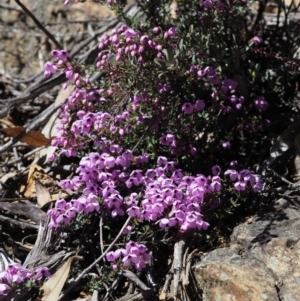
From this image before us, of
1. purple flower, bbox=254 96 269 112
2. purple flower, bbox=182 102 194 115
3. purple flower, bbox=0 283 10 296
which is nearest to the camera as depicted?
purple flower, bbox=0 283 10 296

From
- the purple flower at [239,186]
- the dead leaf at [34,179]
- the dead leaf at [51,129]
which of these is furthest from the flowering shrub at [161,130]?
the dead leaf at [51,129]

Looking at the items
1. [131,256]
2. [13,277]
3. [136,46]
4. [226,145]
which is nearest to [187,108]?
[226,145]

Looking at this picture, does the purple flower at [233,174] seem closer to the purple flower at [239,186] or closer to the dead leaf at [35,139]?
the purple flower at [239,186]

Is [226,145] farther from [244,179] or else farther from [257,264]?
[257,264]

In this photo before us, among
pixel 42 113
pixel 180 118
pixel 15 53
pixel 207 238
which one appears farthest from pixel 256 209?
pixel 15 53

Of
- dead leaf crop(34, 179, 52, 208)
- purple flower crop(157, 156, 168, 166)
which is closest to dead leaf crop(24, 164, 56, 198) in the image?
dead leaf crop(34, 179, 52, 208)

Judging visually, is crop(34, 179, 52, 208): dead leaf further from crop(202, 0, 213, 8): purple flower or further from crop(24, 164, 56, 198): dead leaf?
crop(202, 0, 213, 8): purple flower
